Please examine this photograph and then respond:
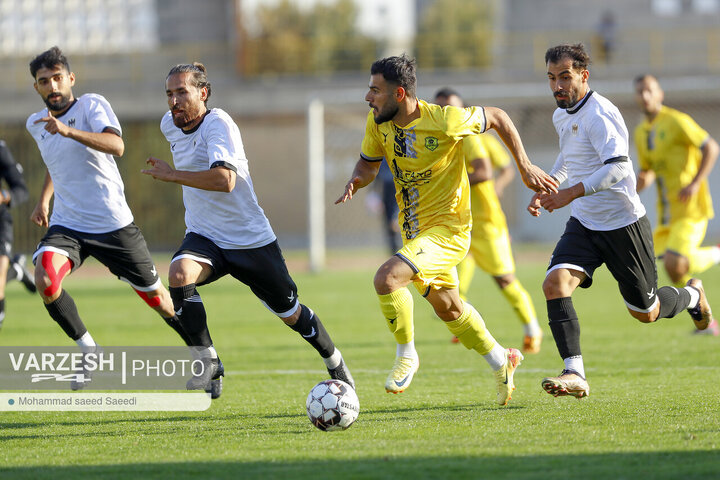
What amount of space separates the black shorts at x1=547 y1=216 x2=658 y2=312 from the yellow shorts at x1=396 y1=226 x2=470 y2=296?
63 centimetres

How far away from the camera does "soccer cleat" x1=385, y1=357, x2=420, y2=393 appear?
555 cm

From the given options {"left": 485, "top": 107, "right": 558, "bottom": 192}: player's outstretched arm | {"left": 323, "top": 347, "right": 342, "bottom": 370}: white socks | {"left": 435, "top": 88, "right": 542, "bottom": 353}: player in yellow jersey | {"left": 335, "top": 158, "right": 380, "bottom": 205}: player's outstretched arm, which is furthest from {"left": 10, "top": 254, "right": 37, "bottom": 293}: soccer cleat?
{"left": 485, "top": 107, "right": 558, "bottom": 192}: player's outstretched arm

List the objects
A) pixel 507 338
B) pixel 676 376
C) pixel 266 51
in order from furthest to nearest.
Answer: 1. pixel 266 51
2. pixel 507 338
3. pixel 676 376

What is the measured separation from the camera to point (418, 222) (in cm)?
589

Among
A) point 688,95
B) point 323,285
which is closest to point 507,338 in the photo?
point 323,285

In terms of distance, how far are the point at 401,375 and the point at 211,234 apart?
58.9 inches

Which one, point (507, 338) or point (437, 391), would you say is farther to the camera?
point (507, 338)

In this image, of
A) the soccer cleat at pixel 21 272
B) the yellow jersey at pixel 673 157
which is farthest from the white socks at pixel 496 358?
the soccer cleat at pixel 21 272

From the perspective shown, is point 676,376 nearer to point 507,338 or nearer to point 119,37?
point 507,338

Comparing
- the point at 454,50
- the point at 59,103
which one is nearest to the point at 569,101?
the point at 59,103

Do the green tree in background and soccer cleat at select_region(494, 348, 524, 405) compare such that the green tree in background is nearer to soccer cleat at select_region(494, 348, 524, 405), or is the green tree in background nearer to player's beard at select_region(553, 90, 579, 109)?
player's beard at select_region(553, 90, 579, 109)

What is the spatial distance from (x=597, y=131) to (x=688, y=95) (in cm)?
1788

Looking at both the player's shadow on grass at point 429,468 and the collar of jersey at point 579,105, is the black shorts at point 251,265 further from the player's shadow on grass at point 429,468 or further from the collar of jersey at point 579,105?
the collar of jersey at point 579,105

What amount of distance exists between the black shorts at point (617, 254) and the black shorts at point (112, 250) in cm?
292
